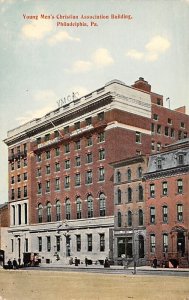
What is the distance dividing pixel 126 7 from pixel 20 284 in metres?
7.69

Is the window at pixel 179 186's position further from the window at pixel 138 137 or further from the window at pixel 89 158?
the window at pixel 89 158

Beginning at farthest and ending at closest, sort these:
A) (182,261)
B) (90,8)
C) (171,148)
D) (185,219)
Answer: (171,148) → (182,261) → (185,219) → (90,8)

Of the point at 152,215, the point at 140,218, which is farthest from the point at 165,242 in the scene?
the point at 140,218

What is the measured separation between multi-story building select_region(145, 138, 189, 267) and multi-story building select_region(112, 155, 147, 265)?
355 mm

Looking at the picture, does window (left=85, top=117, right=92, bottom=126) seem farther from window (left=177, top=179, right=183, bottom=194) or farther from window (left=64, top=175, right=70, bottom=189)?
window (left=177, top=179, right=183, bottom=194)

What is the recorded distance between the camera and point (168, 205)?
2119 cm

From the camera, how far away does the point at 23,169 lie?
67.5 ft

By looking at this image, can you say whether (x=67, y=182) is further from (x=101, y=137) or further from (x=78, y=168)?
(x=101, y=137)

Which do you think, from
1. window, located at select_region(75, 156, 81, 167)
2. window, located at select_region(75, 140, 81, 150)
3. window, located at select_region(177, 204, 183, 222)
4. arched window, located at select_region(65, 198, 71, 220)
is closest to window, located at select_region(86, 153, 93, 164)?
window, located at select_region(75, 156, 81, 167)

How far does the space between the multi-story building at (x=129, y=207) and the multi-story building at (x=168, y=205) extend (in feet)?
1.17

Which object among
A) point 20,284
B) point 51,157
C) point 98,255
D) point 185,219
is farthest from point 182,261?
point 20,284

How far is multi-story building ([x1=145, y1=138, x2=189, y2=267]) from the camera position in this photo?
20.8m

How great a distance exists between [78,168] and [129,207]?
8.64 ft

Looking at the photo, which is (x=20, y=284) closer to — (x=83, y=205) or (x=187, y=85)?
(x=187, y=85)
